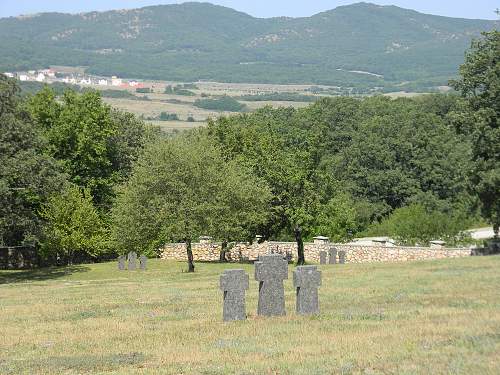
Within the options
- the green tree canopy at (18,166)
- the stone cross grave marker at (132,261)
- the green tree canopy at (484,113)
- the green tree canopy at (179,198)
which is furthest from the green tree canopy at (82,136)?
the green tree canopy at (484,113)

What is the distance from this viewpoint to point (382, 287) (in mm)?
25969

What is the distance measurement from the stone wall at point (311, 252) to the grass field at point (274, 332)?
1921cm

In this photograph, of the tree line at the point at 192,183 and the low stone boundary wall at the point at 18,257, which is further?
the low stone boundary wall at the point at 18,257

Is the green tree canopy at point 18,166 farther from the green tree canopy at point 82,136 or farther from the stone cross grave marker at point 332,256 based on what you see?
the stone cross grave marker at point 332,256

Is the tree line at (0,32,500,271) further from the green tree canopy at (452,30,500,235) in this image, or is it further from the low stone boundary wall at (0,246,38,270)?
the low stone boundary wall at (0,246,38,270)

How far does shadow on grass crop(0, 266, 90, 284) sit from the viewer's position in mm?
47812

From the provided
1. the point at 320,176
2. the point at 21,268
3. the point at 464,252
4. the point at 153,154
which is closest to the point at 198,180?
the point at 153,154

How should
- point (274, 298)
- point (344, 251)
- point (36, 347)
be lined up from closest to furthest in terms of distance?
point (36, 347) < point (274, 298) < point (344, 251)

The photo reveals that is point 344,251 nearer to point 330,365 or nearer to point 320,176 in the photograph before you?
point 320,176

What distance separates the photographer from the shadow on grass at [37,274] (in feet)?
157

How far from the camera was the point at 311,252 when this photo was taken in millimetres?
57312

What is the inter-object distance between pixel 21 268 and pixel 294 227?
18.9 metres

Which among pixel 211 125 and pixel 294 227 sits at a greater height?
pixel 211 125

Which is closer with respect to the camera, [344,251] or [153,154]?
[153,154]
